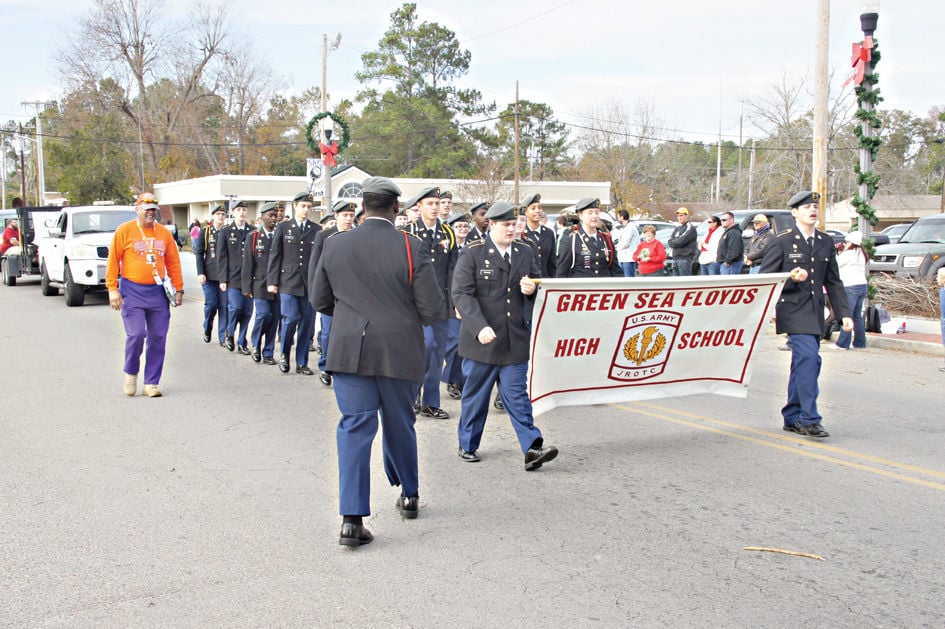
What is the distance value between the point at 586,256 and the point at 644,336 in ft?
6.24

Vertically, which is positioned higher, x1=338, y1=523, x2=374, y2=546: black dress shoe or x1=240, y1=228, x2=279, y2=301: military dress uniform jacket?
x1=240, y1=228, x2=279, y2=301: military dress uniform jacket

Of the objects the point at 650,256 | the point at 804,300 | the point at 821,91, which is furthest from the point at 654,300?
the point at 821,91

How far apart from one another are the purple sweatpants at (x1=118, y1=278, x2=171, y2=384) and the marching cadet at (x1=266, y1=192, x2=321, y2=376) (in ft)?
5.66

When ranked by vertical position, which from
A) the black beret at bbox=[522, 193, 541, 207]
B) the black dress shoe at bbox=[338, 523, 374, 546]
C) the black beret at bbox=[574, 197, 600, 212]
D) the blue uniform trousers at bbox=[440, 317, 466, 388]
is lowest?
the black dress shoe at bbox=[338, 523, 374, 546]

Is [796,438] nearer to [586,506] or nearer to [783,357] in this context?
[586,506]

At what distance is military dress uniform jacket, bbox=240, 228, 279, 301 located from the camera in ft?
36.8

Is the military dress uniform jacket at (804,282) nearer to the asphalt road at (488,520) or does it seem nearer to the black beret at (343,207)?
the asphalt road at (488,520)

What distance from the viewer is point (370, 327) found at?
189 inches

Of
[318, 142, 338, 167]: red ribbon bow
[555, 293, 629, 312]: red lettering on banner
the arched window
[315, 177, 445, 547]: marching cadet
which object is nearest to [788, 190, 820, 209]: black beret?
[555, 293, 629, 312]: red lettering on banner

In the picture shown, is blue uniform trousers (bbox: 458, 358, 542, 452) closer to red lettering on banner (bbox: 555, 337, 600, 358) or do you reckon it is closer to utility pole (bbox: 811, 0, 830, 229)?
red lettering on banner (bbox: 555, 337, 600, 358)

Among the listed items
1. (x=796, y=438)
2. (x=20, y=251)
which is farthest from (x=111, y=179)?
(x=796, y=438)

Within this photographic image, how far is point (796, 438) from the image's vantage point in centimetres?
711

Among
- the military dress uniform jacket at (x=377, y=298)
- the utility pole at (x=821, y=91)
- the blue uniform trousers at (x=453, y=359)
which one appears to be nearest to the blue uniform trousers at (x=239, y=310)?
the blue uniform trousers at (x=453, y=359)

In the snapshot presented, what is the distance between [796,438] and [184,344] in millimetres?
9037
